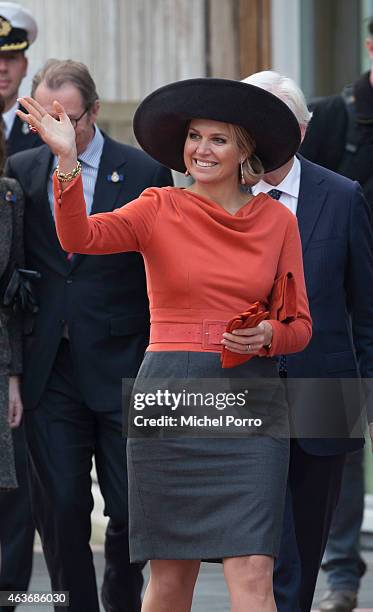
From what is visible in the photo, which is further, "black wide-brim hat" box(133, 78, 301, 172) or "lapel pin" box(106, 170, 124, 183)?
"lapel pin" box(106, 170, 124, 183)

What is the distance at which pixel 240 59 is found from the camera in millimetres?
8844

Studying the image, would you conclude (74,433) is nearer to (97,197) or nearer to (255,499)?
(97,197)

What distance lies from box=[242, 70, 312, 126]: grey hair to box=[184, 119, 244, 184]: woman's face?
57cm

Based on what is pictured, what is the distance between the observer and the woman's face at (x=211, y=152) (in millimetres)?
4742

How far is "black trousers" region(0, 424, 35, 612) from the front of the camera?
6.42 meters

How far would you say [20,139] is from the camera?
262 inches

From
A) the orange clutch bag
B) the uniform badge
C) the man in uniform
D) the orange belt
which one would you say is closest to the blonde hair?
the orange clutch bag

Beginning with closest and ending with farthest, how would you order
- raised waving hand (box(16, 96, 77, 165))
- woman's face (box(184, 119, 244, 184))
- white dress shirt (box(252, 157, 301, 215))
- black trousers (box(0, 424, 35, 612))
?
1. raised waving hand (box(16, 96, 77, 165))
2. woman's face (box(184, 119, 244, 184))
3. white dress shirt (box(252, 157, 301, 215))
4. black trousers (box(0, 424, 35, 612))

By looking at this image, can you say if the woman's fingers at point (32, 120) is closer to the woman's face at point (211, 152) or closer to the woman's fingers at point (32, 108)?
the woman's fingers at point (32, 108)

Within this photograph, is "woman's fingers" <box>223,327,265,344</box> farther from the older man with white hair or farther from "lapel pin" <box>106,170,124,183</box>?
"lapel pin" <box>106,170,124,183</box>

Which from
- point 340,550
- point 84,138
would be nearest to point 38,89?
point 84,138

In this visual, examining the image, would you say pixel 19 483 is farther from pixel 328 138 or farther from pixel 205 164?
pixel 205 164

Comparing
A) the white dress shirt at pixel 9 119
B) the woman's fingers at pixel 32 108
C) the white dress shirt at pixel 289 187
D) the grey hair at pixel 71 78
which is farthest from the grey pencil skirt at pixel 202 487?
the white dress shirt at pixel 9 119

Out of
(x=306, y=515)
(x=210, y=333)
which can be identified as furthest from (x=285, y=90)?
(x=306, y=515)
